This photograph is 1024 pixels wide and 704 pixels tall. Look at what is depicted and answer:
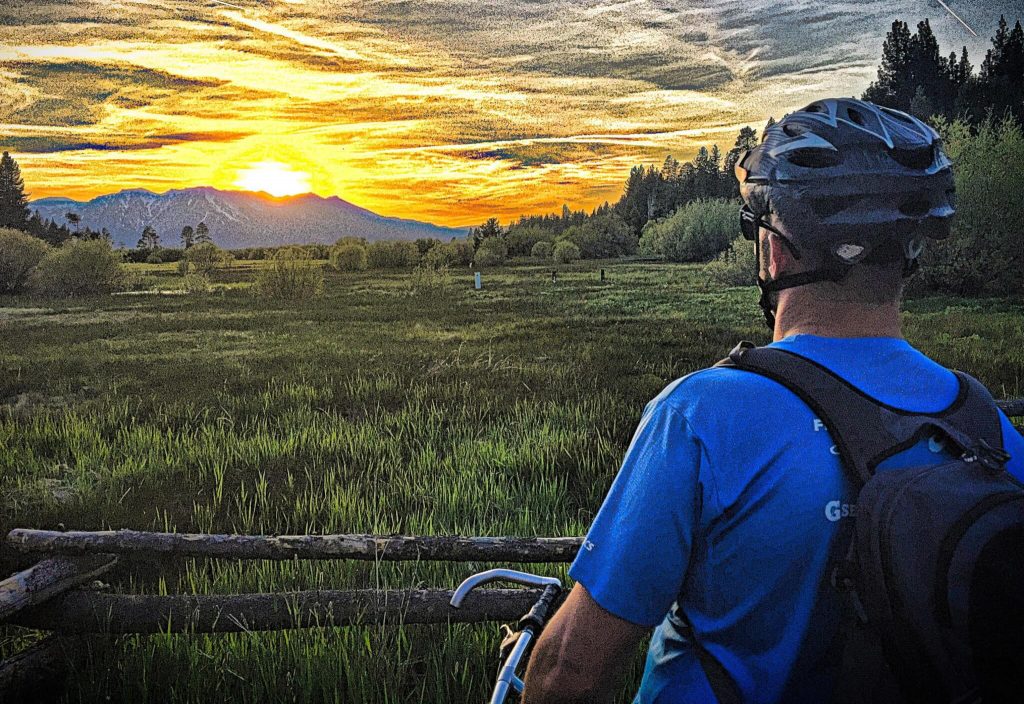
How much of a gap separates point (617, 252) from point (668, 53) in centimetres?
116

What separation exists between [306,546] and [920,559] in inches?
67.8

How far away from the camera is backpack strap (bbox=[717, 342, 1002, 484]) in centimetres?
80

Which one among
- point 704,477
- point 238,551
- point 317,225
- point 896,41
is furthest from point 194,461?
point 896,41

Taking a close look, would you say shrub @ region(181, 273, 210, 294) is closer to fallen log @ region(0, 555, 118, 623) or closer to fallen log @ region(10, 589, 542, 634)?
fallen log @ region(0, 555, 118, 623)

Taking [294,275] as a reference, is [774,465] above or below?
below

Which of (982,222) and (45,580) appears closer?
(45,580)

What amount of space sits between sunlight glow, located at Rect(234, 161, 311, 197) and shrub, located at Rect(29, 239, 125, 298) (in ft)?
2.38

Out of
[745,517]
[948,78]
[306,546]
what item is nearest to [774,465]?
[745,517]

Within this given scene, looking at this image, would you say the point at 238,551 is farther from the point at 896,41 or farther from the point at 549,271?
the point at 896,41

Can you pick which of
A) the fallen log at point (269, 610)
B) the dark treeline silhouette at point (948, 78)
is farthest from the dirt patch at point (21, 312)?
the dark treeline silhouette at point (948, 78)

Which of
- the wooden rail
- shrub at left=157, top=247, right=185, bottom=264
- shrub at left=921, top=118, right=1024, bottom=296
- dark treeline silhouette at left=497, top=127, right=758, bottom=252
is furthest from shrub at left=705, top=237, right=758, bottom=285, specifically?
shrub at left=157, top=247, right=185, bottom=264

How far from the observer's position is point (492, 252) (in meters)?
4.78

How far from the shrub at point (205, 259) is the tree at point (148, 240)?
0.51 ft

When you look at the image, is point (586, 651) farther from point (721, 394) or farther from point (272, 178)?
point (272, 178)
